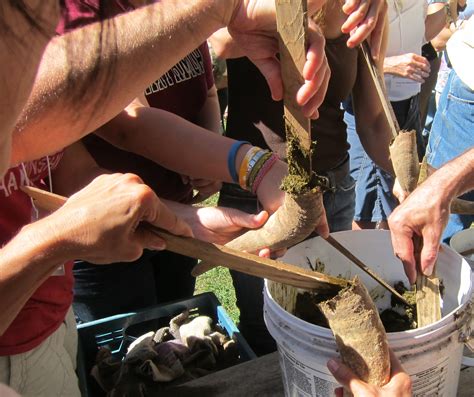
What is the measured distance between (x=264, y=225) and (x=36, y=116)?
1.38 ft

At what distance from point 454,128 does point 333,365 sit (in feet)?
5.40

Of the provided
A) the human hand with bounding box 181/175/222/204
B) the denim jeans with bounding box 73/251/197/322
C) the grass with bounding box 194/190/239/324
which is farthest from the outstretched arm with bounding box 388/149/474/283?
the grass with bounding box 194/190/239/324

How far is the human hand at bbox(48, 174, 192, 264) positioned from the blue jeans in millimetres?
1588

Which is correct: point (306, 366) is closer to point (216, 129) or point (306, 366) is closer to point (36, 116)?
point (36, 116)

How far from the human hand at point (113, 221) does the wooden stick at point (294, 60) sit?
8.9 inches

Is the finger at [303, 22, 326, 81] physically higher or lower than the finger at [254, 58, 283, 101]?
higher

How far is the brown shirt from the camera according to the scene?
1.38 meters

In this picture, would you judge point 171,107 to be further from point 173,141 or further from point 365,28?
point 365,28

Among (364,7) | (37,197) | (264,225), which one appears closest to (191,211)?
(264,225)

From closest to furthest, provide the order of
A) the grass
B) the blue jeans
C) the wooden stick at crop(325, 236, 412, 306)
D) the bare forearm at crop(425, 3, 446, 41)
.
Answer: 1. the wooden stick at crop(325, 236, 412, 306)
2. the blue jeans
3. the grass
4. the bare forearm at crop(425, 3, 446, 41)

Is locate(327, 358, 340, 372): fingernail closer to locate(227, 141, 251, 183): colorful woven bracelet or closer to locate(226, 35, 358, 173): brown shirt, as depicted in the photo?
locate(227, 141, 251, 183): colorful woven bracelet

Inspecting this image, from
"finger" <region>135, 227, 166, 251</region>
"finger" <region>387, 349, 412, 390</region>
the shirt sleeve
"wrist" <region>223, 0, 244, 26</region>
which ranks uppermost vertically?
"wrist" <region>223, 0, 244, 26</region>

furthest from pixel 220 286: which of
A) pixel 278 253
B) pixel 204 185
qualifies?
pixel 278 253

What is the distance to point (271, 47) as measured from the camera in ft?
3.22
